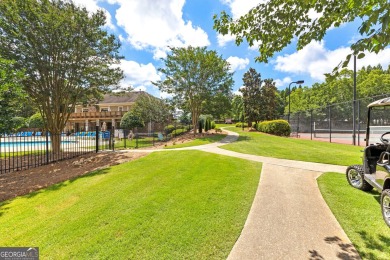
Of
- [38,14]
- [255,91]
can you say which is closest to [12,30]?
[38,14]

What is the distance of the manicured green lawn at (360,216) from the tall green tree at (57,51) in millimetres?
11585

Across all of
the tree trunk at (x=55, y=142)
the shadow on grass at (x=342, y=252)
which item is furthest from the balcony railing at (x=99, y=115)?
the shadow on grass at (x=342, y=252)

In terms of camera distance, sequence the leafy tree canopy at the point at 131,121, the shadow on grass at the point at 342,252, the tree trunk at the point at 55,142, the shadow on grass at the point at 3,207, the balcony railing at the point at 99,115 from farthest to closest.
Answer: the balcony railing at the point at 99,115
the leafy tree canopy at the point at 131,121
the tree trunk at the point at 55,142
the shadow on grass at the point at 3,207
the shadow on grass at the point at 342,252

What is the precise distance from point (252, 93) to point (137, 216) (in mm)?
27556

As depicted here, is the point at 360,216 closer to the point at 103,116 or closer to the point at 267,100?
the point at 267,100

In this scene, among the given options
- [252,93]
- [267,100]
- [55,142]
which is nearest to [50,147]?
[55,142]

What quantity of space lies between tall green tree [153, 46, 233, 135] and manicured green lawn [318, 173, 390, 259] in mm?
13714

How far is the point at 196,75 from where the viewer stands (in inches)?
698

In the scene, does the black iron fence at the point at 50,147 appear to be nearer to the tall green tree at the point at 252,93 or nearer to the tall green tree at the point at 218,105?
the tall green tree at the point at 218,105

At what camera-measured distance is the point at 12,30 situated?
9281 mm

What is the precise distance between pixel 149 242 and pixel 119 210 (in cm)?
143

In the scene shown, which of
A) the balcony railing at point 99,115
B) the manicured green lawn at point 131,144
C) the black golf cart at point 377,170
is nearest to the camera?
the black golf cart at point 377,170

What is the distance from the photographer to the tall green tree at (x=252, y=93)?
28594 millimetres

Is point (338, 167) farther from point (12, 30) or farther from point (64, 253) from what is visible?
point (12, 30)
